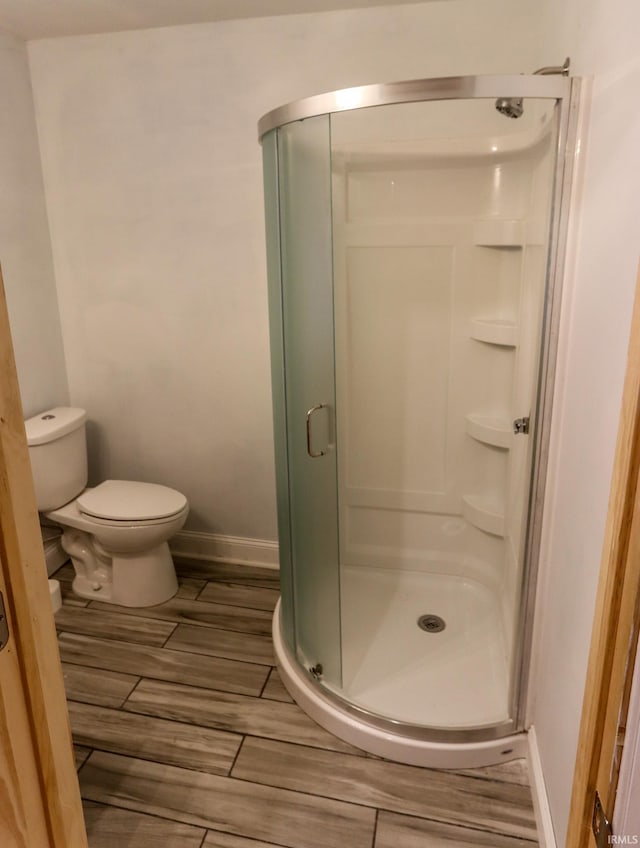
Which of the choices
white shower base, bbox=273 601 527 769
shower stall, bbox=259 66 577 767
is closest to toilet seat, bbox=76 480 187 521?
shower stall, bbox=259 66 577 767

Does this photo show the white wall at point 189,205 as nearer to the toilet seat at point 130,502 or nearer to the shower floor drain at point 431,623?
the toilet seat at point 130,502

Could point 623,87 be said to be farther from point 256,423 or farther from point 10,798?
point 256,423

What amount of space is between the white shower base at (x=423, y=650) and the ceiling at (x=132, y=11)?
7.31ft

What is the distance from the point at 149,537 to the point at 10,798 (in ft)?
5.78

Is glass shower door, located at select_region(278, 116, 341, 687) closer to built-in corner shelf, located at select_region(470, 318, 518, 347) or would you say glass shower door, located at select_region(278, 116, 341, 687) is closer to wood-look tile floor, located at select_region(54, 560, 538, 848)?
wood-look tile floor, located at select_region(54, 560, 538, 848)


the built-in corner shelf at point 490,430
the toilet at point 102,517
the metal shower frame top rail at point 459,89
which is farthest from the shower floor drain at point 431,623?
the metal shower frame top rail at point 459,89

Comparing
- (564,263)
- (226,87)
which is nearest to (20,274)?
(226,87)

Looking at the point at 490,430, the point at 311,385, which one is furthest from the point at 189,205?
the point at 490,430

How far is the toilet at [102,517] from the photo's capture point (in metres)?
2.52

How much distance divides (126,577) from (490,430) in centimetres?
164

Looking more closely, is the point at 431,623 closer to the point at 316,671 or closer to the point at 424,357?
→ the point at 316,671

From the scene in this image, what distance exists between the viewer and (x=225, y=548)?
3.00 meters

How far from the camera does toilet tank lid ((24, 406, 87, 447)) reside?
252 cm

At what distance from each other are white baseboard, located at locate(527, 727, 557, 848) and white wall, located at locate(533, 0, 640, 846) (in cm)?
5
